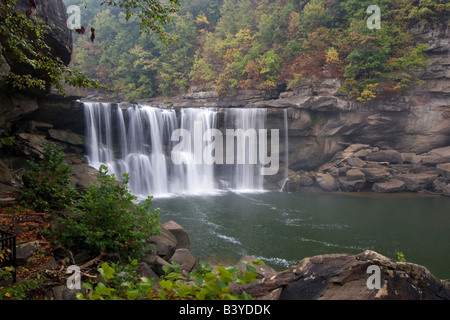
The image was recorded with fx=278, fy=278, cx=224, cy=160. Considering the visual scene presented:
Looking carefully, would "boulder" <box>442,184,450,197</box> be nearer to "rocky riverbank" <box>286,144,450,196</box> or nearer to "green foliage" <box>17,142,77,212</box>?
"rocky riverbank" <box>286,144,450,196</box>

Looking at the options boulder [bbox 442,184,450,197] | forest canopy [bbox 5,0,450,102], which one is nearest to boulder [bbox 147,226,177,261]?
forest canopy [bbox 5,0,450,102]

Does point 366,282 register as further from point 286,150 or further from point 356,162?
point 286,150

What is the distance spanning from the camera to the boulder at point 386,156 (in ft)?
72.8

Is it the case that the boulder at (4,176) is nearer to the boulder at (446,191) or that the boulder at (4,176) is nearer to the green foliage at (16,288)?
the green foliage at (16,288)

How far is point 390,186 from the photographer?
68.1 ft

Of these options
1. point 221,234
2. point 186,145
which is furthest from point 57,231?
point 186,145

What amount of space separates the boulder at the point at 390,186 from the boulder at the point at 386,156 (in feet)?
6.88

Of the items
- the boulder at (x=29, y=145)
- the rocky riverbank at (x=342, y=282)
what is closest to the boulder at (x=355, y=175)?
the rocky riverbank at (x=342, y=282)

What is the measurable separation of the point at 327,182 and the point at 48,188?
19.7 m

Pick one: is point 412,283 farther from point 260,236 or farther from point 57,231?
point 260,236

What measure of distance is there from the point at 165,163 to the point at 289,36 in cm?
1813

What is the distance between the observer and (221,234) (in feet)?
42.0

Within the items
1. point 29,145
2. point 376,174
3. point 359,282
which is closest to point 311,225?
point 376,174

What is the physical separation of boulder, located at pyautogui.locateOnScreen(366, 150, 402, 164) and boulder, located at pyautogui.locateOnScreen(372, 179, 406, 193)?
210 centimetres
